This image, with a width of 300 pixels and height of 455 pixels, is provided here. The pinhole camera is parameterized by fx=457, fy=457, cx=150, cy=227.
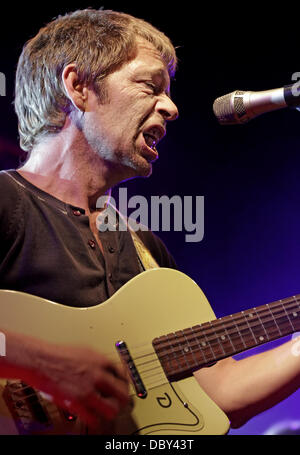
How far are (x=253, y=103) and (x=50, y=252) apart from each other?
87 cm

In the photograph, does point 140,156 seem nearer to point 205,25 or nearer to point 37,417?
point 37,417

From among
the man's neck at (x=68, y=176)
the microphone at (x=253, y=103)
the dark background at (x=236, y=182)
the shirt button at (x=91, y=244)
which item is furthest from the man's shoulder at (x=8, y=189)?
the dark background at (x=236, y=182)

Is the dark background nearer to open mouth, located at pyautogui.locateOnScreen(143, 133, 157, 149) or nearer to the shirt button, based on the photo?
open mouth, located at pyautogui.locateOnScreen(143, 133, 157, 149)

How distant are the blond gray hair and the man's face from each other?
6 cm

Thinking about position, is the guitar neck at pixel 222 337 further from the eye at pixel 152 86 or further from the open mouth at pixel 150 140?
the eye at pixel 152 86

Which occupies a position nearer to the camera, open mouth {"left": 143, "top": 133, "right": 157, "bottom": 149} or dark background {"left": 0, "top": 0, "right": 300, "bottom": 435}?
open mouth {"left": 143, "top": 133, "right": 157, "bottom": 149}

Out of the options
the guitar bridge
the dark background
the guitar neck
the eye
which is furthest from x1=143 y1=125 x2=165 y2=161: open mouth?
the dark background

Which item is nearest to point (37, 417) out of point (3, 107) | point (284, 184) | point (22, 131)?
point (22, 131)

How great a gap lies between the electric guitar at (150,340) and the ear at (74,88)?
91 cm

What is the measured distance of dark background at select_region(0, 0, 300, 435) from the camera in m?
3.70

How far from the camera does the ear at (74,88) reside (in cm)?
209

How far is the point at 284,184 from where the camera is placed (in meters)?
3.87

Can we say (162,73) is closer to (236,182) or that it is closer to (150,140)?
(150,140)

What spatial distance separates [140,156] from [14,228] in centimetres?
67
